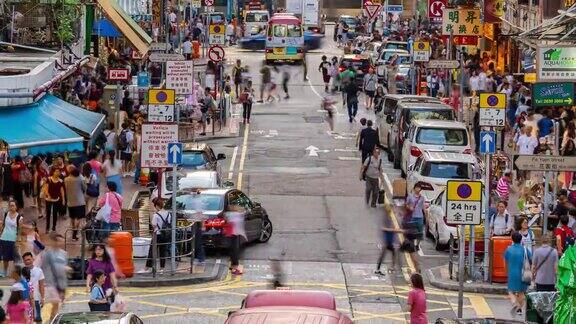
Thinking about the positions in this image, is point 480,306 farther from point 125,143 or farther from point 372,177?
point 125,143

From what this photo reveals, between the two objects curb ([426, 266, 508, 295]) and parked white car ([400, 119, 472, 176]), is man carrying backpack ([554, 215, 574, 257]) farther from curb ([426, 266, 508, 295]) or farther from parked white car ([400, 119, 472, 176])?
parked white car ([400, 119, 472, 176])

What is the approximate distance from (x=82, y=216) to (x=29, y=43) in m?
14.4

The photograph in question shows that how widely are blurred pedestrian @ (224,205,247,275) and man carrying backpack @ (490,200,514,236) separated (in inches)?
187

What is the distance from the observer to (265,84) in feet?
204

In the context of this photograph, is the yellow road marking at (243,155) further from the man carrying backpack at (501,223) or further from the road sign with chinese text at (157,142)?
the man carrying backpack at (501,223)

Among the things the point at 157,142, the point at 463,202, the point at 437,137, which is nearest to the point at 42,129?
the point at 157,142

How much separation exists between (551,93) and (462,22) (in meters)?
20.9

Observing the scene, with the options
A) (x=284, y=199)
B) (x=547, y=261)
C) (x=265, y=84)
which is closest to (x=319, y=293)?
(x=547, y=261)

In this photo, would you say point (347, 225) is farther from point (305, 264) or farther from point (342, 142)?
point (342, 142)

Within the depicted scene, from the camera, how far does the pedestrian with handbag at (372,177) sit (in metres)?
36.5

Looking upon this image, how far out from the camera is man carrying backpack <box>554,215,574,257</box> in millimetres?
26828

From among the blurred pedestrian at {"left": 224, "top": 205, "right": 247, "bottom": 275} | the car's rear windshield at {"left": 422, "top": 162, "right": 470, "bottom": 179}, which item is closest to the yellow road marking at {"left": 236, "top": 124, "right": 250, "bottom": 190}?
the car's rear windshield at {"left": 422, "top": 162, "right": 470, "bottom": 179}

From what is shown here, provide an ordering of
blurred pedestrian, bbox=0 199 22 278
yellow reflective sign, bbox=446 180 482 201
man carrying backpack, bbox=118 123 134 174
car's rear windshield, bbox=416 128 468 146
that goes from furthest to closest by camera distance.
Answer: man carrying backpack, bbox=118 123 134 174 → car's rear windshield, bbox=416 128 468 146 → blurred pedestrian, bbox=0 199 22 278 → yellow reflective sign, bbox=446 180 482 201

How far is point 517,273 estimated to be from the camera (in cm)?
2559
